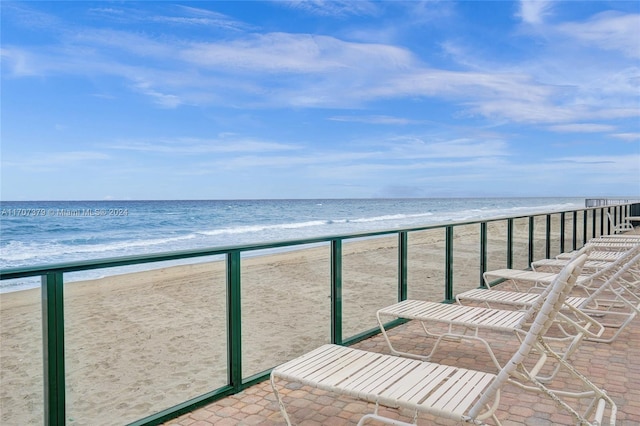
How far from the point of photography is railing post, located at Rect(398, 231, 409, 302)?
17.4 ft

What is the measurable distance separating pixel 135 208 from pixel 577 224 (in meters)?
45.5

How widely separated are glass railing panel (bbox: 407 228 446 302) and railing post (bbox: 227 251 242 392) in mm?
2484

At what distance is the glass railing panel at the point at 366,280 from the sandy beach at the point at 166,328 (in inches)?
0.6

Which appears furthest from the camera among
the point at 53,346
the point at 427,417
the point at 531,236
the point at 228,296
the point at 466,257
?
the point at 531,236

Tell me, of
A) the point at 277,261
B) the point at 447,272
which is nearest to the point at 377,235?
the point at 277,261

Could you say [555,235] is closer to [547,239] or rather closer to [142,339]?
[547,239]

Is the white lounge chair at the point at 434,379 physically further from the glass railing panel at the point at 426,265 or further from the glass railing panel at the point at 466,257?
the glass railing panel at the point at 466,257

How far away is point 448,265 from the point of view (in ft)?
20.4

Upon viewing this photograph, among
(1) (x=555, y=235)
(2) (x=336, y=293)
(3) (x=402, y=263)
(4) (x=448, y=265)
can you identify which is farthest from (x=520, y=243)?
(2) (x=336, y=293)

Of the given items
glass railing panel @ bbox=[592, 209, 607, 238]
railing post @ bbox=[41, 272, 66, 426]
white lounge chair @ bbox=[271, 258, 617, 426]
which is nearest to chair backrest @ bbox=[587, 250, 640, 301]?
white lounge chair @ bbox=[271, 258, 617, 426]

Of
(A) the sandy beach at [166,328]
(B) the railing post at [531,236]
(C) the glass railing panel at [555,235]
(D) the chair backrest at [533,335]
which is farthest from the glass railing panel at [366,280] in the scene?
(C) the glass railing panel at [555,235]

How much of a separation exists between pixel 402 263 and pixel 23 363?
370cm

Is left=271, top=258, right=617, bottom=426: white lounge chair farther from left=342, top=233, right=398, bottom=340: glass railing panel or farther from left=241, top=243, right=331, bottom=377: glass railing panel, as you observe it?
left=342, top=233, right=398, bottom=340: glass railing panel

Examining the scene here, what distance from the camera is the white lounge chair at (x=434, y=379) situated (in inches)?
81.9
